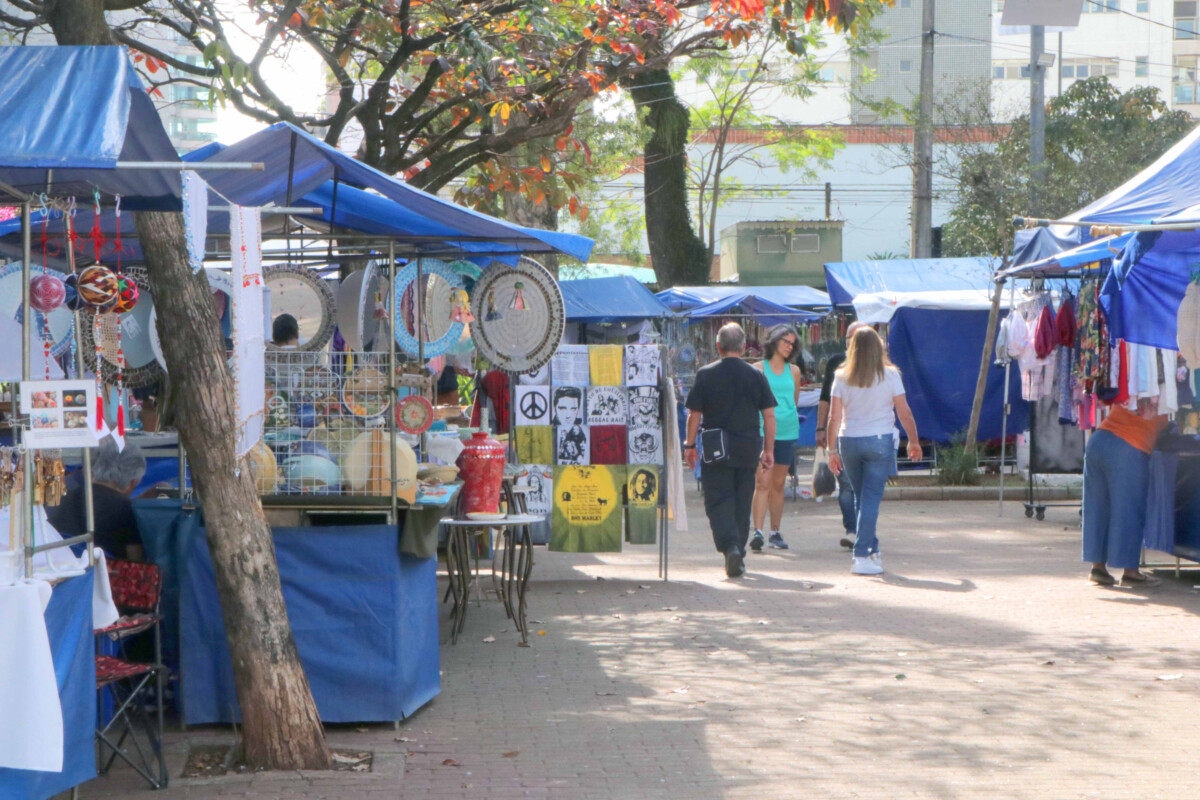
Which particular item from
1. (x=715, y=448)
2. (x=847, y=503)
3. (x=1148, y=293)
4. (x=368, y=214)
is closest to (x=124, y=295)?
(x=368, y=214)

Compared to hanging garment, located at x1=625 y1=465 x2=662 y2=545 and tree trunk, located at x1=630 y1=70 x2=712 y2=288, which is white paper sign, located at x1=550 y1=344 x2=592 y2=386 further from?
tree trunk, located at x1=630 y1=70 x2=712 y2=288

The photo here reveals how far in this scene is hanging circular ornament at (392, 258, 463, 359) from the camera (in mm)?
8180

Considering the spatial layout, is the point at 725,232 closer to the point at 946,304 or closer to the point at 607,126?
the point at 607,126

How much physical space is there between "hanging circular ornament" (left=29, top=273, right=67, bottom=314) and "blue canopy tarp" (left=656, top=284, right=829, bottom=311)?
642 inches

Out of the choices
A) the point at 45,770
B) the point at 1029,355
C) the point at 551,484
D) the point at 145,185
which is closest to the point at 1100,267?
the point at 1029,355

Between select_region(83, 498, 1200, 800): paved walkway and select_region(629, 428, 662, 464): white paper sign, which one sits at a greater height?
select_region(629, 428, 662, 464): white paper sign

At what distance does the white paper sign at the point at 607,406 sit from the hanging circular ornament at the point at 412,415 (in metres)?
3.00

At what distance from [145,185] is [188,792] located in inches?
90.3

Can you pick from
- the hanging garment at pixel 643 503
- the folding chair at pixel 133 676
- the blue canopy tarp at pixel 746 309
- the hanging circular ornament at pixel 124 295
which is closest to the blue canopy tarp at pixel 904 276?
the blue canopy tarp at pixel 746 309

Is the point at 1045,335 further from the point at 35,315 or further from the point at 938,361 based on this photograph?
the point at 35,315

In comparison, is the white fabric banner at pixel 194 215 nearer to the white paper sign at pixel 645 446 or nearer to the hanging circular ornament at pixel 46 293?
the hanging circular ornament at pixel 46 293

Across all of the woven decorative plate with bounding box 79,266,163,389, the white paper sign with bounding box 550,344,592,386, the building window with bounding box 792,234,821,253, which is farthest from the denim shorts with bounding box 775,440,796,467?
the building window with bounding box 792,234,821,253

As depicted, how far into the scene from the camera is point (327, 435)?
20.1 feet

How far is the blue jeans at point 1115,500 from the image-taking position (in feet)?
29.9
